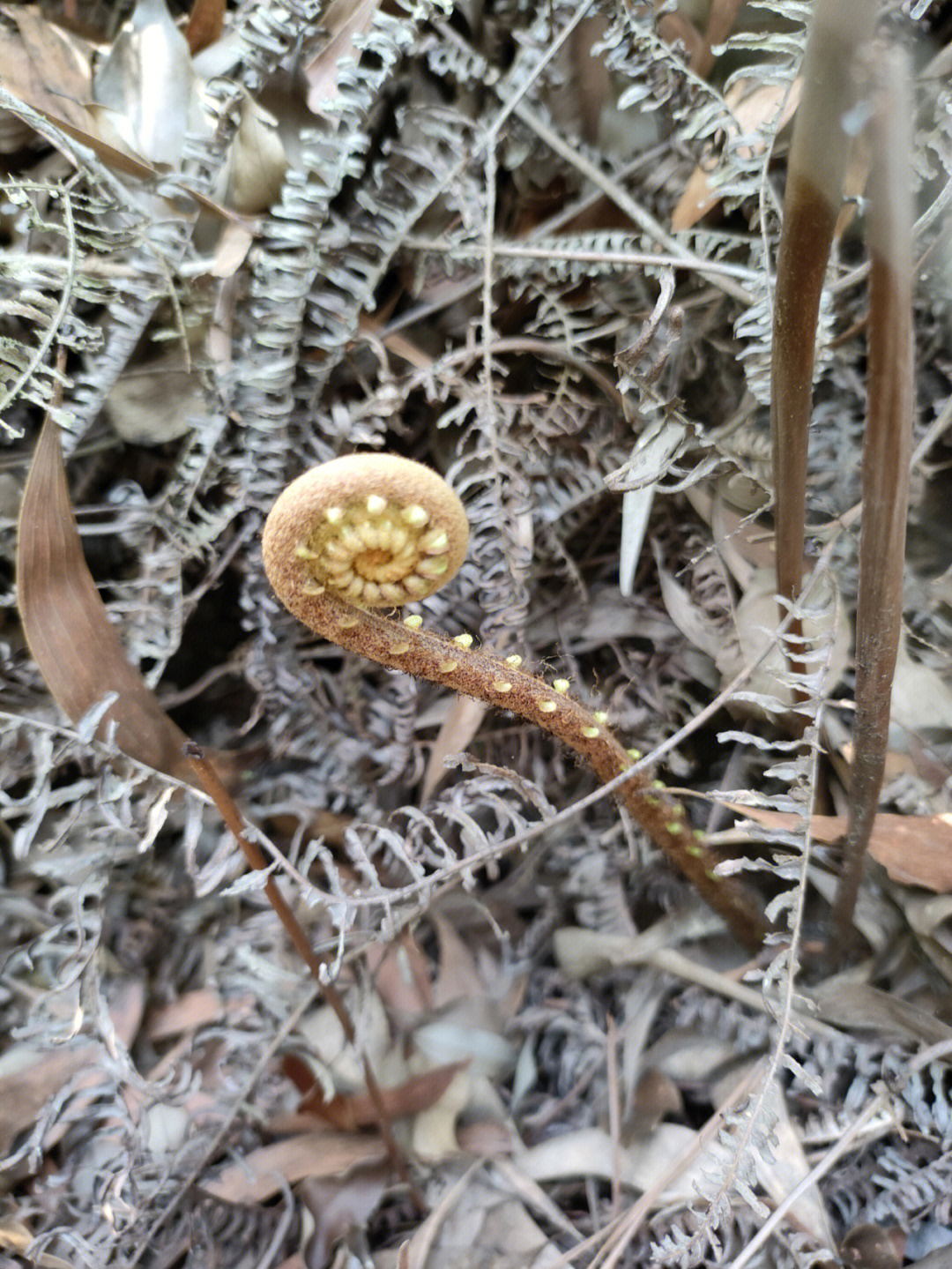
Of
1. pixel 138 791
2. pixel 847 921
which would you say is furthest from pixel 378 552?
pixel 847 921

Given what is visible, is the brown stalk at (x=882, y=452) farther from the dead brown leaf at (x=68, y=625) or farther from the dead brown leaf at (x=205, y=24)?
the dead brown leaf at (x=205, y=24)

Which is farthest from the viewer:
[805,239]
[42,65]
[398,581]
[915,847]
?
[42,65]

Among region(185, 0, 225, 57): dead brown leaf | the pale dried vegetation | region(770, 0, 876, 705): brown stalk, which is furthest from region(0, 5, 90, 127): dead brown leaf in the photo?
region(770, 0, 876, 705): brown stalk

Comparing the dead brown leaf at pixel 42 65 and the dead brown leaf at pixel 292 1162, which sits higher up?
the dead brown leaf at pixel 42 65

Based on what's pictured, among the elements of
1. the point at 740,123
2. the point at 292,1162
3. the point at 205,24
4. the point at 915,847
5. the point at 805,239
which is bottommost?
the point at 292,1162

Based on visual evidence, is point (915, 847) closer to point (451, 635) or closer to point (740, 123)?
point (451, 635)

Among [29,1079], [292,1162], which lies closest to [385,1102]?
[292,1162]

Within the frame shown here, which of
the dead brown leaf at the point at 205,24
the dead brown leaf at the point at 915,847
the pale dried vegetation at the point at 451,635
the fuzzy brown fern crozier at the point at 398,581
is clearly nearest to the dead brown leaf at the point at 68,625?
the pale dried vegetation at the point at 451,635

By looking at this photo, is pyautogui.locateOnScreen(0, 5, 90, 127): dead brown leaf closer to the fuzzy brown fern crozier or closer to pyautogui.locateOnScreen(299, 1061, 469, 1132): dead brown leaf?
the fuzzy brown fern crozier
